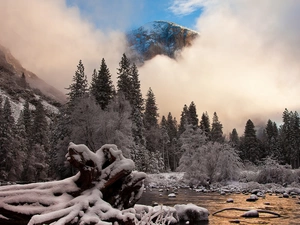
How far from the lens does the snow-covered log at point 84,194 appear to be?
700 centimetres

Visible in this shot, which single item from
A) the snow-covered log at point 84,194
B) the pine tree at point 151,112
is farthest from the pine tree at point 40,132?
the snow-covered log at point 84,194

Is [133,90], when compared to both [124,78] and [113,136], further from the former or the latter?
[113,136]

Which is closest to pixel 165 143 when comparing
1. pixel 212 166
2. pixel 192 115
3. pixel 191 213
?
pixel 192 115

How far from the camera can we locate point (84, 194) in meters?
7.71

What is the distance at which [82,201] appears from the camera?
7.14m

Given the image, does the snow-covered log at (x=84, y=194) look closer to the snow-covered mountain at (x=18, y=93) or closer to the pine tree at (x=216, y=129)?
the pine tree at (x=216, y=129)

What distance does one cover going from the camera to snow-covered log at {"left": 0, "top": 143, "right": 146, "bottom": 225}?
23.0ft

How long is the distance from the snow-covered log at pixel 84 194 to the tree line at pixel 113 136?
25412mm

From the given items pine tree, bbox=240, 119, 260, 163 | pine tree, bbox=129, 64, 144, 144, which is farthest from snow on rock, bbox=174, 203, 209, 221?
pine tree, bbox=240, 119, 260, 163

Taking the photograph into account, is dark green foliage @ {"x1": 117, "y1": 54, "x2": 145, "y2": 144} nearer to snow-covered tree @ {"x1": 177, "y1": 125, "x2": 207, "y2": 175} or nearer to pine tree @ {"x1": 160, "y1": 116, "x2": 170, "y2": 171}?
snow-covered tree @ {"x1": 177, "y1": 125, "x2": 207, "y2": 175}

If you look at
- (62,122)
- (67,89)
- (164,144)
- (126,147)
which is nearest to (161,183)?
(126,147)

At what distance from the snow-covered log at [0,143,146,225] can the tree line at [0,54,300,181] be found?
83.4ft

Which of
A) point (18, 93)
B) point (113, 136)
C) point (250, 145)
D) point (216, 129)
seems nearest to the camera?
point (113, 136)

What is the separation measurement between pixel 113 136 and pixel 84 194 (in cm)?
2661
